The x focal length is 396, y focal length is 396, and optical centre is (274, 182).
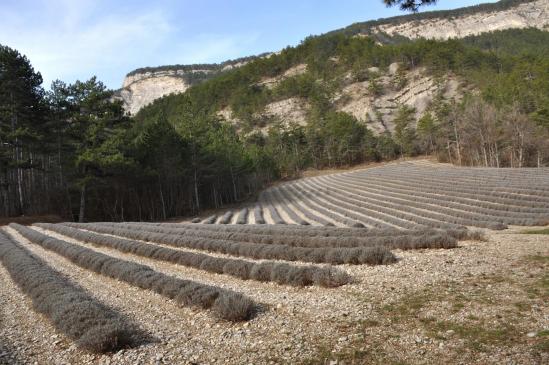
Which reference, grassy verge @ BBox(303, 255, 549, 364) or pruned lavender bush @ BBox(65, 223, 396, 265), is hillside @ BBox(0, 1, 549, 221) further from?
grassy verge @ BBox(303, 255, 549, 364)

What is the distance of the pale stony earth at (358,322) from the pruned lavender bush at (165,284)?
0.24 metres

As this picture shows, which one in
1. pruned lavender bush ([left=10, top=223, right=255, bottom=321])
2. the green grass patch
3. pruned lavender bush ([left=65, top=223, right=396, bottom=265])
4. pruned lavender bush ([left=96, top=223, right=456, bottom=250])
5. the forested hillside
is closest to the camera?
the green grass patch

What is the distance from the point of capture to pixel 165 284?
11.0m

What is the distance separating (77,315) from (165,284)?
9.49 ft

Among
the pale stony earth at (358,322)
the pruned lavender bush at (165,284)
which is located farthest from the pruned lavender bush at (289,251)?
the pruned lavender bush at (165,284)

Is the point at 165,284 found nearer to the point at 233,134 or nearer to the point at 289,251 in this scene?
the point at 289,251

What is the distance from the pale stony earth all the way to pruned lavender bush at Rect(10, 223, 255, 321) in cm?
24

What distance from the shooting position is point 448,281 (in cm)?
1020

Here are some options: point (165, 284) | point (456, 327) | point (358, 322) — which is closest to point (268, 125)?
point (165, 284)

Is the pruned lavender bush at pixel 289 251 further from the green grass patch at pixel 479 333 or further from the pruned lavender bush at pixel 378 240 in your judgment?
the green grass patch at pixel 479 333

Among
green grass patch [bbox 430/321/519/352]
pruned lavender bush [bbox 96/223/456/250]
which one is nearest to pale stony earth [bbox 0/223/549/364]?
green grass patch [bbox 430/321/519/352]

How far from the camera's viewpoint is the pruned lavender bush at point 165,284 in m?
8.70

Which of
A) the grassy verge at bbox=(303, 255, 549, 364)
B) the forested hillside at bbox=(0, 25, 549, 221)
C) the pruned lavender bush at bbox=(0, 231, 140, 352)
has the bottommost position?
the grassy verge at bbox=(303, 255, 549, 364)

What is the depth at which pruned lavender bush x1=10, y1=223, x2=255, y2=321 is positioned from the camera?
870 centimetres
